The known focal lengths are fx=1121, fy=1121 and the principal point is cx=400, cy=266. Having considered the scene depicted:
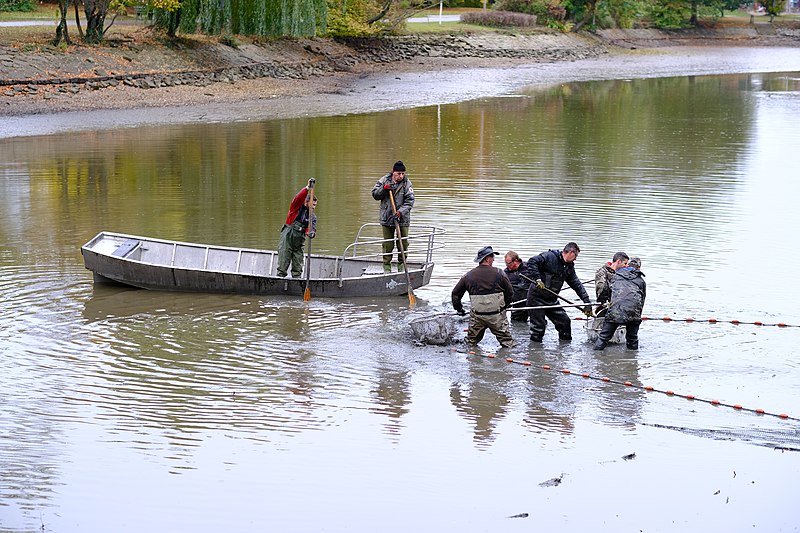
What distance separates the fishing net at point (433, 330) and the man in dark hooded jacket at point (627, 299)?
211cm

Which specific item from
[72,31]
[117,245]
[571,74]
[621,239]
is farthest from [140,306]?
[571,74]

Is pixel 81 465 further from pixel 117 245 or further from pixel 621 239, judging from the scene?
pixel 621 239

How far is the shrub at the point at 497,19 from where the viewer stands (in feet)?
249

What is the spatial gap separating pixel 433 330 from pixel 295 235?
11.1 ft

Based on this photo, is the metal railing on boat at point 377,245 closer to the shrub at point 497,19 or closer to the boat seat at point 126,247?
the boat seat at point 126,247

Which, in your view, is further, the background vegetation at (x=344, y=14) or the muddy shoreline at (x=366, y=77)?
the background vegetation at (x=344, y=14)

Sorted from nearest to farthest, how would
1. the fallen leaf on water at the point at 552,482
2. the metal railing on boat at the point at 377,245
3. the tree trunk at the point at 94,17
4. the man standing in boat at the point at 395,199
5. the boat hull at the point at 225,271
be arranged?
the fallen leaf on water at the point at 552,482 < the metal railing on boat at the point at 377,245 < the boat hull at the point at 225,271 < the man standing in boat at the point at 395,199 < the tree trunk at the point at 94,17

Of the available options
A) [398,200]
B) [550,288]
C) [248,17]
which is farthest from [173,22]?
[550,288]

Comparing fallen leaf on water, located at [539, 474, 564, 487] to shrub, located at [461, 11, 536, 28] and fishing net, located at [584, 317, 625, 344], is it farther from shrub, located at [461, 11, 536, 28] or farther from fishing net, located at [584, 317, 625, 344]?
shrub, located at [461, 11, 536, 28]

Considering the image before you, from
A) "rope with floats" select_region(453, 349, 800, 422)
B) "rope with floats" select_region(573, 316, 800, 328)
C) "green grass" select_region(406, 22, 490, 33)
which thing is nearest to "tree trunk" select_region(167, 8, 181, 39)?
"green grass" select_region(406, 22, 490, 33)

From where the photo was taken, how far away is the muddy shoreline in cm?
4019

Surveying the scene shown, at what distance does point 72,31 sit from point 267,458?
43027 mm

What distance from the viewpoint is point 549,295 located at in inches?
581

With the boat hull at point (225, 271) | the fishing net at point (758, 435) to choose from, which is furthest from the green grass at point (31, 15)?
the fishing net at point (758, 435)
